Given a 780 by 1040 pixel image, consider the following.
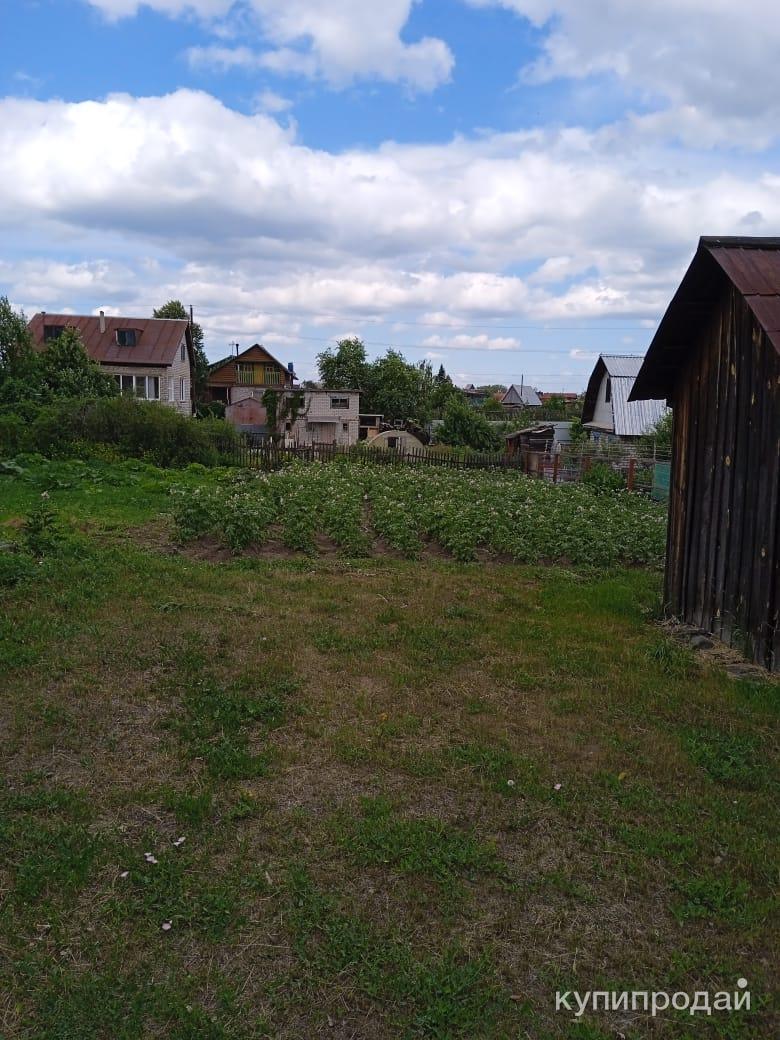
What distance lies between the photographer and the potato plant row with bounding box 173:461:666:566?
12.2 meters

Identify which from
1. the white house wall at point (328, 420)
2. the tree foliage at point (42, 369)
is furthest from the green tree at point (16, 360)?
the white house wall at point (328, 420)

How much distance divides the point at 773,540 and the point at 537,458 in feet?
76.1

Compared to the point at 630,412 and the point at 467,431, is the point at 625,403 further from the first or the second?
the point at 467,431

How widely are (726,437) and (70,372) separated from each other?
29251mm

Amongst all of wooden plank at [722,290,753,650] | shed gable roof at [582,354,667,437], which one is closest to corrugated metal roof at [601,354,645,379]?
shed gable roof at [582,354,667,437]

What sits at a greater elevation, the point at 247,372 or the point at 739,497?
the point at 247,372

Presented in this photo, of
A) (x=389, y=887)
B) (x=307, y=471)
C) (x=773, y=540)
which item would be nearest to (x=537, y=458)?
(x=307, y=471)

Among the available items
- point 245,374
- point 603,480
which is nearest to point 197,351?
point 245,374

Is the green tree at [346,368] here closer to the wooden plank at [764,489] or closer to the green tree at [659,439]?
the green tree at [659,439]

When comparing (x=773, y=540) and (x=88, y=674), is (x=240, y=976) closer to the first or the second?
(x=88, y=674)

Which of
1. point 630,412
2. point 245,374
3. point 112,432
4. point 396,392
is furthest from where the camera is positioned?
point 245,374

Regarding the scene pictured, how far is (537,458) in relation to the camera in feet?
97.7

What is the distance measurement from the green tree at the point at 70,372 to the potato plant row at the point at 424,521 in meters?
16.4

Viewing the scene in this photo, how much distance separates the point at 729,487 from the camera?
7668 mm
